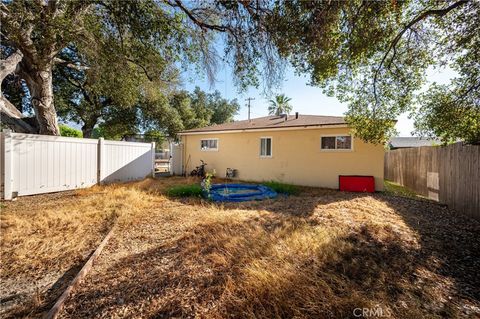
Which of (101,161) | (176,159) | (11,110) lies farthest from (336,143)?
(11,110)

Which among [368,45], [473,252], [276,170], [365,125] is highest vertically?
[368,45]

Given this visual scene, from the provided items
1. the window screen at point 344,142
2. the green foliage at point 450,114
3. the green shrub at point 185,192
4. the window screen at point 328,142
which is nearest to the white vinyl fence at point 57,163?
the green shrub at point 185,192

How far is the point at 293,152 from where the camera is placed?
1048cm

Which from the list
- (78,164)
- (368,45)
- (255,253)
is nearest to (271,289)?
(255,253)

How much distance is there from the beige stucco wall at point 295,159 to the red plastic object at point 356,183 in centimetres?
26

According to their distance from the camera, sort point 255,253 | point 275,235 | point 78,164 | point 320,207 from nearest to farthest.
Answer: point 255,253
point 275,235
point 320,207
point 78,164

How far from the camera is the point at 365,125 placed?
720cm

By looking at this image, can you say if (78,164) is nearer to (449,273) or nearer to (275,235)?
(275,235)

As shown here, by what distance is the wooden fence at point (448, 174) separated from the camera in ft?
17.7

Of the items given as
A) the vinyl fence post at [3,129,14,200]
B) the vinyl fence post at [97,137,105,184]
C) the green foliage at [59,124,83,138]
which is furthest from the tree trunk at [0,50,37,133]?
the green foliage at [59,124,83,138]

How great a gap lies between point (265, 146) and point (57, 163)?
8.79 meters

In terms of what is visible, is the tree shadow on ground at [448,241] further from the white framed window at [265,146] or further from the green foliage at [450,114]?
the white framed window at [265,146]

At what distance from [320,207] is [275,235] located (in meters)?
2.90

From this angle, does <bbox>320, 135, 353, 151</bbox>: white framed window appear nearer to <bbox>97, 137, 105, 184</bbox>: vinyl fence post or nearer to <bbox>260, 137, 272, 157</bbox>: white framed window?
<bbox>260, 137, 272, 157</bbox>: white framed window
